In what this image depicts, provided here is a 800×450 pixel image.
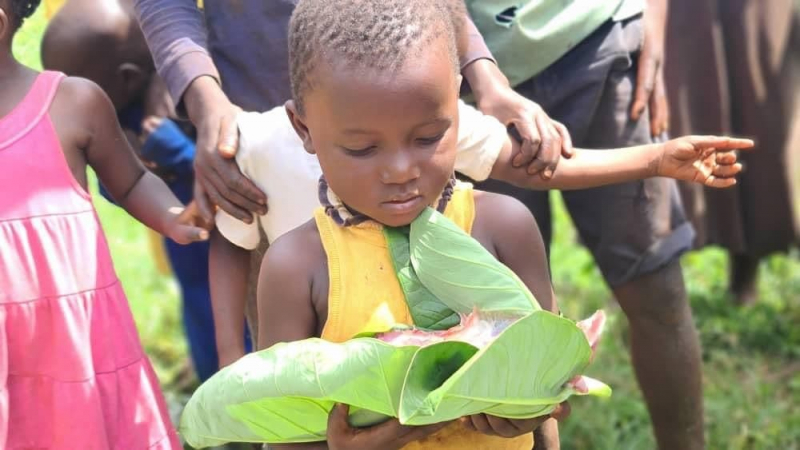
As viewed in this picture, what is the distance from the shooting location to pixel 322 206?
2.00 meters

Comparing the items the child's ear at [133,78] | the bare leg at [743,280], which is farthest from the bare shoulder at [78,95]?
the bare leg at [743,280]

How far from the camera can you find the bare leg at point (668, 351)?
2.73 meters

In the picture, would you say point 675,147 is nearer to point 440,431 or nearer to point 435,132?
point 435,132

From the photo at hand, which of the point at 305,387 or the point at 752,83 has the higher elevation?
the point at 305,387

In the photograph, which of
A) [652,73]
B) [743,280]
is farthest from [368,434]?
[743,280]

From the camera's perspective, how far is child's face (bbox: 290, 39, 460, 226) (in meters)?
1.80

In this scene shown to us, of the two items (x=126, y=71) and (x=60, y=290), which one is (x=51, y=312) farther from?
(x=126, y=71)

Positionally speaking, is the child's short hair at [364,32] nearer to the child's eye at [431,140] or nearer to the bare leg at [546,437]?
the child's eye at [431,140]

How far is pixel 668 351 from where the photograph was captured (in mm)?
2746

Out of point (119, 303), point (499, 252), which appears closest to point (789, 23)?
point (499, 252)

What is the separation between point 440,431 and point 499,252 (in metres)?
0.32

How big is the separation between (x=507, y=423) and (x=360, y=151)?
48 cm

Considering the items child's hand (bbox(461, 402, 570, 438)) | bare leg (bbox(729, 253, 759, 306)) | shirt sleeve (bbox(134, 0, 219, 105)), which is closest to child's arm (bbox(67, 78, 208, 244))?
shirt sleeve (bbox(134, 0, 219, 105))

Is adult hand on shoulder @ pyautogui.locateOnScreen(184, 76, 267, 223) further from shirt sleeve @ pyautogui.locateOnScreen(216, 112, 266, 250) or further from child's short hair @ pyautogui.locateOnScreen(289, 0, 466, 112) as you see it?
child's short hair @ pyautogui.locateOnScreen(289, 0, 466, 112)
